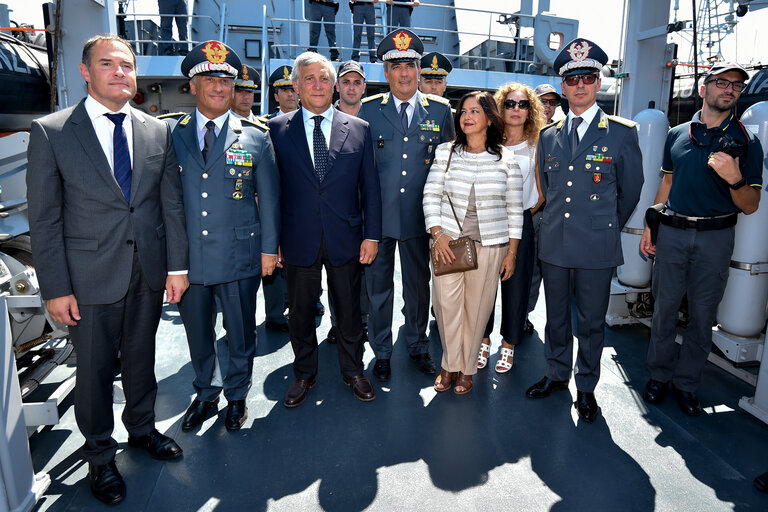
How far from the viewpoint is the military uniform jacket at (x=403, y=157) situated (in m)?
2.93

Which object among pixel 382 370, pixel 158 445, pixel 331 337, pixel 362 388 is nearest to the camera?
pixel 158 445

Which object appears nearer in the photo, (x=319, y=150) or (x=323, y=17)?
(x=319, y=150)

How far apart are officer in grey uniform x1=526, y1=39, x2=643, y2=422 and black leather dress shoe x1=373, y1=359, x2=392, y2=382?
3.47 feet

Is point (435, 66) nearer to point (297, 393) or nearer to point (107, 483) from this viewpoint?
point (297, 393)

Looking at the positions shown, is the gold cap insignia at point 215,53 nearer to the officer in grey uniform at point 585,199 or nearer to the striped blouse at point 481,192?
the striped blouse at point 481,192

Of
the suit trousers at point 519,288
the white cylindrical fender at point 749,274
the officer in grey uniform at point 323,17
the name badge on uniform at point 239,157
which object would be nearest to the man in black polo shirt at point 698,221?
the white cylindrical fender at point 749,274

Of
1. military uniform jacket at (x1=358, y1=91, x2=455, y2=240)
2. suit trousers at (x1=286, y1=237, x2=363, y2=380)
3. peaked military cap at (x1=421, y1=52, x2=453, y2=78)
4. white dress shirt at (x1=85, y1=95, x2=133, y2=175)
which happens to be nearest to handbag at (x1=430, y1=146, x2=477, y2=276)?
military uniform jacket at (x1=358, y1=91, x2=455, y2=240)

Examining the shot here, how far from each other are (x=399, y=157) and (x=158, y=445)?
199cm

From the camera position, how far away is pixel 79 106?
1.93 meters

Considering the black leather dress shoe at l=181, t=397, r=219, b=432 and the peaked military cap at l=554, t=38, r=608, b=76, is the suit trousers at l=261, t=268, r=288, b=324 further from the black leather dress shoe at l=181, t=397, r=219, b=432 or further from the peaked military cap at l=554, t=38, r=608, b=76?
the peaked military cap at l=554, t=38, r=608, b=76

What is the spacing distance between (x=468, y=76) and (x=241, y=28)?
14.5 feet

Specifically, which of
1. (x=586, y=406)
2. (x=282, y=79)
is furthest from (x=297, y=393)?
(x=282, y=79)

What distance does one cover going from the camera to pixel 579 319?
107 inches

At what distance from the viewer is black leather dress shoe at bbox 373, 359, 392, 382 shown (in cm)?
304
